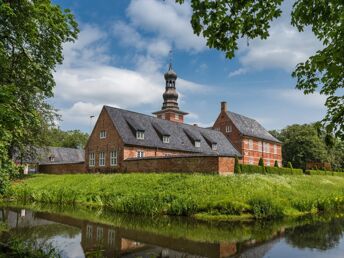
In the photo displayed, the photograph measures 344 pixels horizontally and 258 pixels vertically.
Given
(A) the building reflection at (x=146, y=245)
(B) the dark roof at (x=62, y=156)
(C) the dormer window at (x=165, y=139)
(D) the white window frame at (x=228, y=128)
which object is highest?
(D) the white window frame at (x=228, y=128)

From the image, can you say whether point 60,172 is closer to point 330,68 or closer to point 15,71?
point 15,71

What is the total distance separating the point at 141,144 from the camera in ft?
114

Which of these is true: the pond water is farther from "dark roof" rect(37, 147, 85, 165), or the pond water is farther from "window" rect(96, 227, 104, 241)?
"dark roof" rect(37, 147, 85, 165)

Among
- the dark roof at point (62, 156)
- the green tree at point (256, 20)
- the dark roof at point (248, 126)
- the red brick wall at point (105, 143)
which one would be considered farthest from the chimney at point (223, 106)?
the green tree at point (256, 20)

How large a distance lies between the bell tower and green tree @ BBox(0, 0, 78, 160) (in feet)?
139

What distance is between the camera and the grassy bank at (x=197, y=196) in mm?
17969

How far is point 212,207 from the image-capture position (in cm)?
1814

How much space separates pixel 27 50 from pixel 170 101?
45.0m

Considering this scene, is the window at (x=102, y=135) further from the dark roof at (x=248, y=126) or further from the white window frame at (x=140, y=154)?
the dark roof at (x=248, y=126)

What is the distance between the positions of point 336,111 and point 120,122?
31.1 meters

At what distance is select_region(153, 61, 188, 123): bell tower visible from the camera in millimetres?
59156

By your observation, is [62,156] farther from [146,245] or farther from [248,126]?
[146,245]

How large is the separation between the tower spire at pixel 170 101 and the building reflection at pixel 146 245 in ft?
145

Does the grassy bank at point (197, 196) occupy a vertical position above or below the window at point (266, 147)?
below
